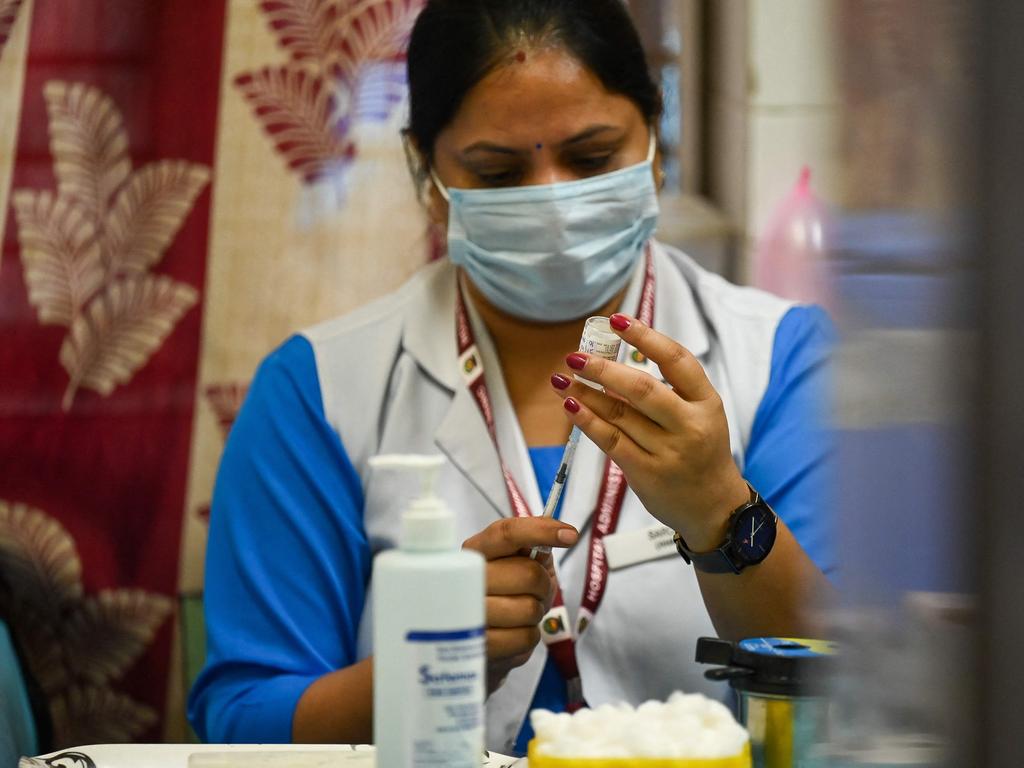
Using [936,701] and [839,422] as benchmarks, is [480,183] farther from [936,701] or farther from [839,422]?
[936,701]

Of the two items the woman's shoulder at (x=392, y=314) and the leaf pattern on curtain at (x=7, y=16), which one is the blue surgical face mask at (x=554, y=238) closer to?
the woman's shoulder at (x=392, y=314)

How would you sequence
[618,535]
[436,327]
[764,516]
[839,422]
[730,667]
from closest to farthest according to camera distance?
1. [839,422]
2. [730,667]
3. [764,516]
4. [618,535]
5. [436,327]

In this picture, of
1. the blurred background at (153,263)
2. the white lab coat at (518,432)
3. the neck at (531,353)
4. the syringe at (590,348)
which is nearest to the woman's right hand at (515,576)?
the syringe at (590,348)

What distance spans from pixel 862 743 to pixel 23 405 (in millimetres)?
1639

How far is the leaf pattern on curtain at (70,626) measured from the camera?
1.95m

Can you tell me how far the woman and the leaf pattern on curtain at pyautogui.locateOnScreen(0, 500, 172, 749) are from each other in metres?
0.43

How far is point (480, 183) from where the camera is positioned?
62.3 inches

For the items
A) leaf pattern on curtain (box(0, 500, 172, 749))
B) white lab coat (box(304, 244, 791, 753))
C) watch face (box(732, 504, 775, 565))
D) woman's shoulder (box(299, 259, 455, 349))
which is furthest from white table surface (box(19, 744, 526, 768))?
leaf pattern on curtain (box(0, 500, 172, 749))

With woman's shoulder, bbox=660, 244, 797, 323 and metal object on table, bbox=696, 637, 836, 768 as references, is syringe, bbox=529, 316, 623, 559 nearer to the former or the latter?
metal object on table, bbox=696, 637, 836, 768

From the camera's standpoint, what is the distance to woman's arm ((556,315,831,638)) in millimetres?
1115

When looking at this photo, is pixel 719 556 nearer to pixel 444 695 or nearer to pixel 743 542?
pixel 743 542

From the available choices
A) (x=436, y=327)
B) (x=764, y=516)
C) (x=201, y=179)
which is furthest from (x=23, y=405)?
(x=764, y=516)

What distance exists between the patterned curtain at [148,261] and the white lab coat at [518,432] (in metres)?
0.36

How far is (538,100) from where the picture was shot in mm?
1523
